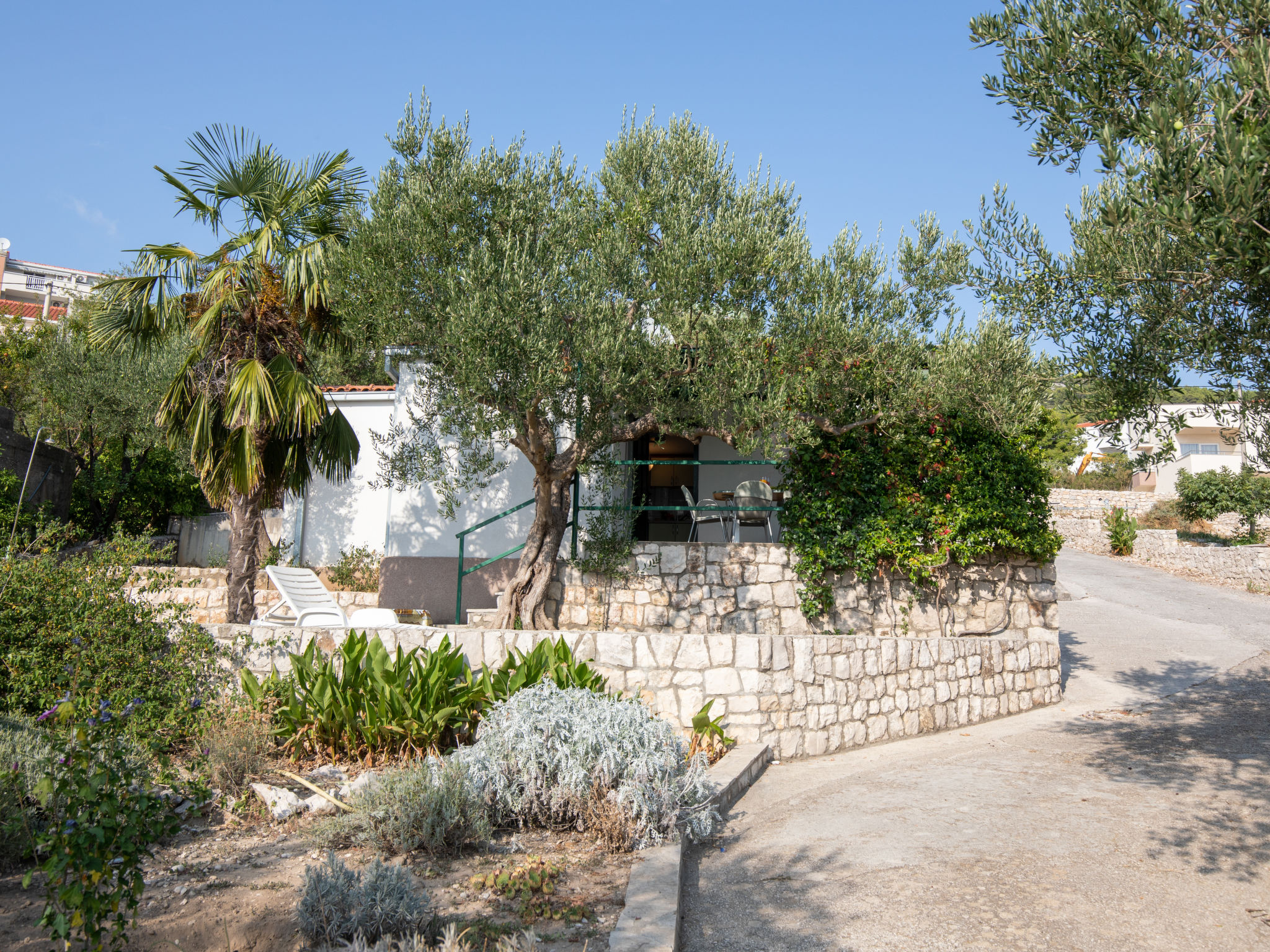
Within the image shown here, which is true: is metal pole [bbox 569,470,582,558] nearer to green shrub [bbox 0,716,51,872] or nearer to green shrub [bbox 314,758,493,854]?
green shrub [bbox 314,758,493,854]

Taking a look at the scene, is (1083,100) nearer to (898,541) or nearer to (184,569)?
(898,541)

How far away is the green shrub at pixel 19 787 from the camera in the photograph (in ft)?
13.4

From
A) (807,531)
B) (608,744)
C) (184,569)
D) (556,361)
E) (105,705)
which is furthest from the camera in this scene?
(184,569)

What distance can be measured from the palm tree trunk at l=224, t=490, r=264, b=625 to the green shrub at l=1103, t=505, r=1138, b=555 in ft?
67.8

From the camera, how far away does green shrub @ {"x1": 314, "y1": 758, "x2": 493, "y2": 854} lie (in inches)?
172

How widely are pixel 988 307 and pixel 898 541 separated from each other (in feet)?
9.73

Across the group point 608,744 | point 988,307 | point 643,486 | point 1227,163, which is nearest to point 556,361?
point 608,744

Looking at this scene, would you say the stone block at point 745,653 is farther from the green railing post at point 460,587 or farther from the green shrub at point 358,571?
the green shrub at point 358,571

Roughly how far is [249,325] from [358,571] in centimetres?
515

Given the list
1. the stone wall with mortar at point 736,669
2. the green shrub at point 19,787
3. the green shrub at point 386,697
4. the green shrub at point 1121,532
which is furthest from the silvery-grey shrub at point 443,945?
the green shrub at point 1121,532

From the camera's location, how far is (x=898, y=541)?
915cm

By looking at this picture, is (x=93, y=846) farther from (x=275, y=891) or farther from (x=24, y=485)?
(x=24, y=485)

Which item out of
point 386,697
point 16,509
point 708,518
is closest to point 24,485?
point 16,509

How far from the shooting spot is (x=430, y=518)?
37.2ft
